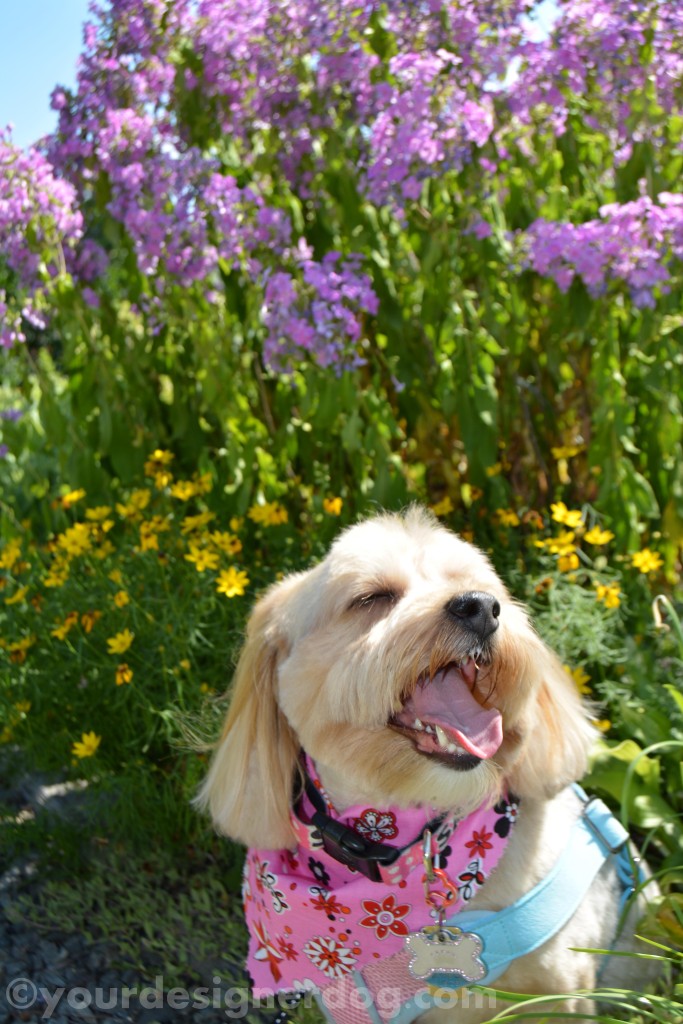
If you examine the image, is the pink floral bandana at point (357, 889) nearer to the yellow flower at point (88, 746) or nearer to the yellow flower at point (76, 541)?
the yellow flower at point (88, 746)

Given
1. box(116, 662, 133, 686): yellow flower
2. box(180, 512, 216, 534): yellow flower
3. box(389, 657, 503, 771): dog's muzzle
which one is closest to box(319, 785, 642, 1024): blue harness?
box(389, 657, 503, 771): dog's muzzle

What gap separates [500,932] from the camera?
195 cm

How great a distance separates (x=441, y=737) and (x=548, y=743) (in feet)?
1.07

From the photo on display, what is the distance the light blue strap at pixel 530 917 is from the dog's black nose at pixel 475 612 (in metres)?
0.61

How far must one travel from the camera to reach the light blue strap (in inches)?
76.6

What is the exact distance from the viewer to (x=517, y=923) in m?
1.96

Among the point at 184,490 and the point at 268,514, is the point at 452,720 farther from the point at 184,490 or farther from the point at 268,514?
the point at 184,490

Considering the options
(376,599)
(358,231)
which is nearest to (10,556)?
(358,231)

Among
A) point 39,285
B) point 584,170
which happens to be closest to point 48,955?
point 39,285

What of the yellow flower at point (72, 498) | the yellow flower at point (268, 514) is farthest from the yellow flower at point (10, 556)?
the yellow flower at point (268, 514)

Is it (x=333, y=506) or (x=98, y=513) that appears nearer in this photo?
(x=333, y=506)

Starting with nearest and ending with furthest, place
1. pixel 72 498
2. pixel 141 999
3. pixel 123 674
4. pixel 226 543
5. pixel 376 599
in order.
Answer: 1. pixel 376 599
2. pixel 141 999
3. pixel 123 674
4. pixel 226 543
5. pixel 72 498

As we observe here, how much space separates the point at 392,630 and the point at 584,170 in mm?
2650

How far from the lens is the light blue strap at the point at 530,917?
76.6 inches
